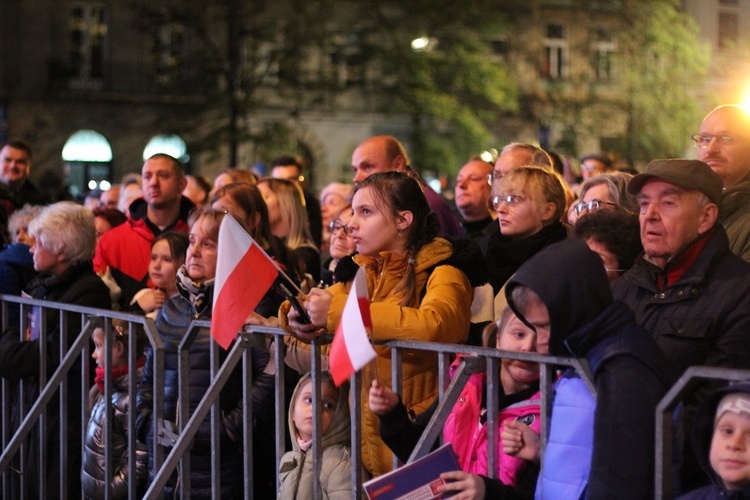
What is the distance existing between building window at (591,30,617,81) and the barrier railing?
3401cm

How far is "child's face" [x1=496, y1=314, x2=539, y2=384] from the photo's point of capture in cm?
400

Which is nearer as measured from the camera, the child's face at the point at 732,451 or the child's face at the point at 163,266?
the child's face at the point at 732,451

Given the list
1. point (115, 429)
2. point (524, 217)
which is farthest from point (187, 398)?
point (524, 217)

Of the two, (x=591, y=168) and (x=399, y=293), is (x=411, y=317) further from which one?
(x=591, y=168)

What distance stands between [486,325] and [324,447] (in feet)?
2.98

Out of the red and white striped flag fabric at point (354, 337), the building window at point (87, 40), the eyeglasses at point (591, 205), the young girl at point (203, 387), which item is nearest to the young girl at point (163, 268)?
the young girl at point (203, 387)

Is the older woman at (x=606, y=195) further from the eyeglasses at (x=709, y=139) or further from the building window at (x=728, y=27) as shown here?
the building window at (x=728, y=27)

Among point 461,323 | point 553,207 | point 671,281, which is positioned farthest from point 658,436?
point 553,207

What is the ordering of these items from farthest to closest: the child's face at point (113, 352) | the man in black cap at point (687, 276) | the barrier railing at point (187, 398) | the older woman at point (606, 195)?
the child's face at point (113, 352) < the older woman at point (606, 195) < the man in black cap at point (687, 276) < the barrier railing at point (187, 398)

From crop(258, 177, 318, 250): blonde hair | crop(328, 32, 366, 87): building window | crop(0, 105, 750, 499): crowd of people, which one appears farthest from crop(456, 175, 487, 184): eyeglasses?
crop(328, 32, 366, 87): building window

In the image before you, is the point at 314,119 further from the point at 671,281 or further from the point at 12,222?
the point at 671,281

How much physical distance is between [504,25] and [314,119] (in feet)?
25.3

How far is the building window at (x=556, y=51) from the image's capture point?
43.3 m

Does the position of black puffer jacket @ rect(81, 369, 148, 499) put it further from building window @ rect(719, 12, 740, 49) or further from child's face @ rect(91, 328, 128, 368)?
building window @ rect(719, 12, 740, 49)
